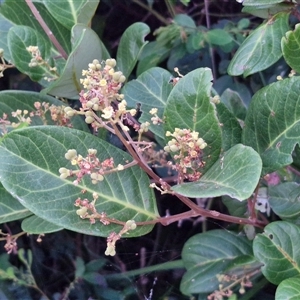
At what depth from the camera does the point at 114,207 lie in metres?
0.83

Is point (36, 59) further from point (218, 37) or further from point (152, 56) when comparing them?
point (218, 37)

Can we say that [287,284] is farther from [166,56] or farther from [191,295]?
[166,56]

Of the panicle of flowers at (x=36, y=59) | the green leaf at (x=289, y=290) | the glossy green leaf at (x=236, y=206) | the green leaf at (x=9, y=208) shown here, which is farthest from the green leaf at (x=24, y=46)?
the green leaf at (x=289, y=290)

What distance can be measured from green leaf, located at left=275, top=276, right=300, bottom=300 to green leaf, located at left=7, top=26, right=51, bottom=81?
591 millimetres

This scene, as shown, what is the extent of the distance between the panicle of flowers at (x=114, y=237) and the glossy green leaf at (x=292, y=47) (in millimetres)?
352

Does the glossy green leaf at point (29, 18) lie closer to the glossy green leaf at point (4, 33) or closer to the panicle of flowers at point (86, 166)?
the glossy green leaf at point (4, 33)

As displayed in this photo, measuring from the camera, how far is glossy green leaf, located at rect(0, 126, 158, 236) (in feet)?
2.48

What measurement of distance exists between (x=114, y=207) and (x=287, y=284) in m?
0.30

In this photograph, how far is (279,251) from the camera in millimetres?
852

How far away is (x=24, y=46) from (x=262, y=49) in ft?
1.46

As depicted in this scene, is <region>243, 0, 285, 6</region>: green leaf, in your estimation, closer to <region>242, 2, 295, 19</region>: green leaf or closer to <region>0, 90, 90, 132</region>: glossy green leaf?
<region>242, 2, 295, 19</region>: green leaf

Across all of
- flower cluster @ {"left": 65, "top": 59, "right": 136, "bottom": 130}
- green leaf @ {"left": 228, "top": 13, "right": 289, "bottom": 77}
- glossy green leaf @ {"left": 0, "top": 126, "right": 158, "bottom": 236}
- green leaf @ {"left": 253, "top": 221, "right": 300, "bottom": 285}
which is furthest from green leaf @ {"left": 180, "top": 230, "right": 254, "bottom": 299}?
flower cluster @ {"left": 65, "top": 59, "right": 136, "bottom": 130}

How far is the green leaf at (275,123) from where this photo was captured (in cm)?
75

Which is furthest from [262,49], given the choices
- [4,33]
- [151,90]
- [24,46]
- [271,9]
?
[4,33]
